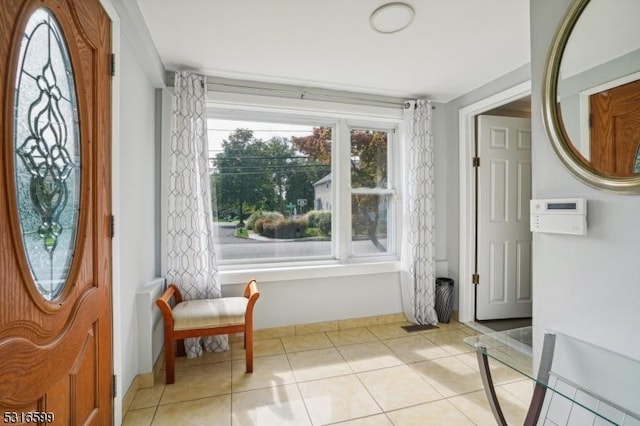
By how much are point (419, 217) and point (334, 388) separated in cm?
177

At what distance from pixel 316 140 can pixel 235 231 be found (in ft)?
3.99

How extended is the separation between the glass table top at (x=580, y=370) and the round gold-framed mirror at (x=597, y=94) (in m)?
0.66

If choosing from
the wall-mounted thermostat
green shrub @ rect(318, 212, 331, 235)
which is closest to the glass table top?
the wall-mounted thermostat

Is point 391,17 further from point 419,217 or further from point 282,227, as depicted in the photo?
point 282,227

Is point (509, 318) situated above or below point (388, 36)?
below

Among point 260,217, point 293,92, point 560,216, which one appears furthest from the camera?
point 260,217

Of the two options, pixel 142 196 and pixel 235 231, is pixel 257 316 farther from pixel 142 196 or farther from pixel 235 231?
pixel 142 196

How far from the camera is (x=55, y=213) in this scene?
1.07 meters

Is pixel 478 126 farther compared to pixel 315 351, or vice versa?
pixel 478 126

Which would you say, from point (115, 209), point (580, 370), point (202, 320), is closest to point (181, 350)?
point (202, 320)

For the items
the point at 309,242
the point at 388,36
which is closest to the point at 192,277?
the point at 309,242

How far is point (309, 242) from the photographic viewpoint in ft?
9.87

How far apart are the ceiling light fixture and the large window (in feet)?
3.80

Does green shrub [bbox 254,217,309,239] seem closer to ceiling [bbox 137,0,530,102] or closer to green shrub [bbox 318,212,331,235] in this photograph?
green shrub [bbox 318,212,331,235]
